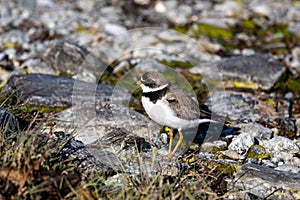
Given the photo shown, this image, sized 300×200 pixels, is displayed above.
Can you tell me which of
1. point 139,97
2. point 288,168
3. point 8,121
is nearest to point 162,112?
point 288,168

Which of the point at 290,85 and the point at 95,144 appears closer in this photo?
the point at 95,144

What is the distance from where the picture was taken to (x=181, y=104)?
5.14 m

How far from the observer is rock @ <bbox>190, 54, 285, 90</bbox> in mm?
7543

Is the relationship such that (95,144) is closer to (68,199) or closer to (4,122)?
(4,122)

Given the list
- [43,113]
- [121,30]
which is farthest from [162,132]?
[121,30]

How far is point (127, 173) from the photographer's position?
4406 mm

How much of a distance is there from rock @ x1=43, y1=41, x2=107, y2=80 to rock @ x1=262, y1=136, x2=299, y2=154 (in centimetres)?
308

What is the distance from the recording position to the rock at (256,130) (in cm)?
594

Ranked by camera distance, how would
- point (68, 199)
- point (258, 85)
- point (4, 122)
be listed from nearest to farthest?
point (68, 199) < point (4, 122) < point (258, 85)

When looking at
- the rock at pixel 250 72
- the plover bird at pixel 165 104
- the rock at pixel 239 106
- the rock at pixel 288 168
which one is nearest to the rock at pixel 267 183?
the rock at pixel 288 168

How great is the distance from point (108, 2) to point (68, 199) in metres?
7.90

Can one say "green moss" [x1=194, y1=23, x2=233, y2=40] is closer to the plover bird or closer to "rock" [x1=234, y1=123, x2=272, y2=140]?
"rock" [x1=234, y1=123, x2=272, y2=140]

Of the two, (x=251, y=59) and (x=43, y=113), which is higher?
(x=251, y=59)

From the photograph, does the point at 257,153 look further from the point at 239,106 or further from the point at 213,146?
the point at 239,106
